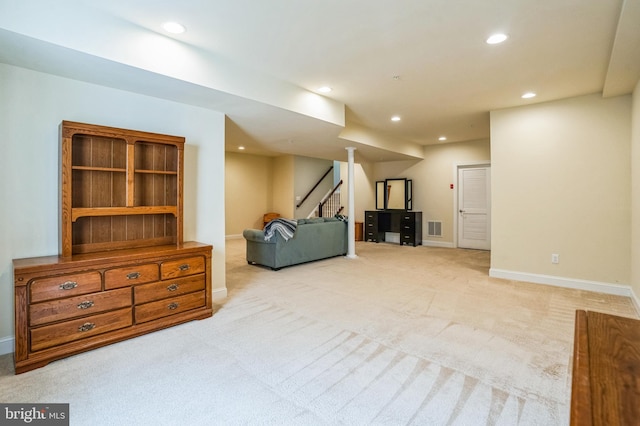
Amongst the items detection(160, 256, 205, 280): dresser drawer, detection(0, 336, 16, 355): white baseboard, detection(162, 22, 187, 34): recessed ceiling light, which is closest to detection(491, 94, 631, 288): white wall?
detection(160, 256, 205, 280): dresser drawer

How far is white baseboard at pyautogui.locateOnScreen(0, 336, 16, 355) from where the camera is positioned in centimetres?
247

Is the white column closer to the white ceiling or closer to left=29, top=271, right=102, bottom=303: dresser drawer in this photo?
the white ceiling

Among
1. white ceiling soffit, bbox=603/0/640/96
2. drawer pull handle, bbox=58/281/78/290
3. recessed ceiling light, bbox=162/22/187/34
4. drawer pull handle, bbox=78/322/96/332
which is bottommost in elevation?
drawer pull handle, bbox=78/322/96/332

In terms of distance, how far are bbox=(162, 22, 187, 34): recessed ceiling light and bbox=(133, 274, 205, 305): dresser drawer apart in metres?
2.18

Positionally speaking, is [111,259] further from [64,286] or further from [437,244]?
[437,244]

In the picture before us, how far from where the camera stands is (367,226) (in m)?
8.98

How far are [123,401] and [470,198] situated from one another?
7.59 meters

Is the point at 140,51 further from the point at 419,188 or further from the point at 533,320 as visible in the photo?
the point at 419,188

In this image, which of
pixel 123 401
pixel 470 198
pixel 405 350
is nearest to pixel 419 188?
pixel 470 198

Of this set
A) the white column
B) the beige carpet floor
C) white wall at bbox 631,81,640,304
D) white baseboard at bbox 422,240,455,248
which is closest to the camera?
the beige carpet floor

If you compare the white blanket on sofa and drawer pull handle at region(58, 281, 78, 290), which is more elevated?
the white blanket on sofa

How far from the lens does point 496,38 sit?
275 centimetres

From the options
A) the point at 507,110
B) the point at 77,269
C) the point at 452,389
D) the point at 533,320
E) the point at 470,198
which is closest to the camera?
the point at 452,389

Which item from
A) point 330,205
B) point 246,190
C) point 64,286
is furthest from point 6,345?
point 330,205
